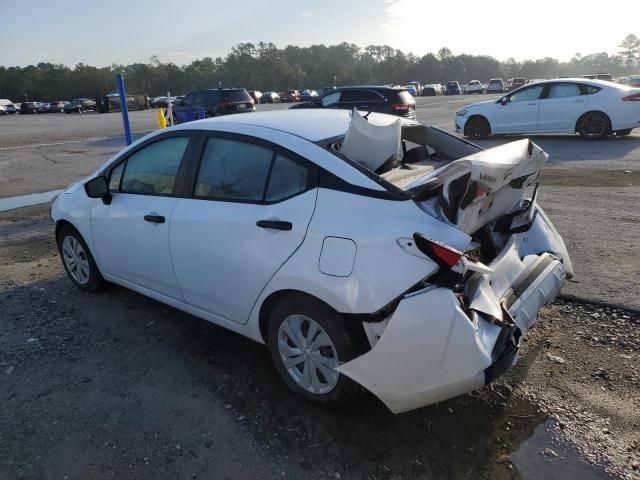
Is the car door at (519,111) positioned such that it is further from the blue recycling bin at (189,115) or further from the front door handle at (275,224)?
the front door handle at (275,224)

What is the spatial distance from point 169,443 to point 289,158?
67.9 inches

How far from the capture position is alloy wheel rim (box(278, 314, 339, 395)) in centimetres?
289

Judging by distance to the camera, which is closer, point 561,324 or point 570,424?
point 570,424

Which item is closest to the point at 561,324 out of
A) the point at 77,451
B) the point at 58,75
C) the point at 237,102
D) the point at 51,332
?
the point at 77,451

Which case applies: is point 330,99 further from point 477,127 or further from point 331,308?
point 331,308

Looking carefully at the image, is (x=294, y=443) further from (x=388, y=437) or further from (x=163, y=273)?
(x=163, y=273)

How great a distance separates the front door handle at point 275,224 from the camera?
292 cm

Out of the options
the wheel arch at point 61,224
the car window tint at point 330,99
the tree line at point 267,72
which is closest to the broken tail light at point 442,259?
the wheel arch at point 61,224

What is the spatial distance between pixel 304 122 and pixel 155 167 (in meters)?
1.25

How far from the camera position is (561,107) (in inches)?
535

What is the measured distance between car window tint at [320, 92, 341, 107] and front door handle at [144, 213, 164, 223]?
13.3m

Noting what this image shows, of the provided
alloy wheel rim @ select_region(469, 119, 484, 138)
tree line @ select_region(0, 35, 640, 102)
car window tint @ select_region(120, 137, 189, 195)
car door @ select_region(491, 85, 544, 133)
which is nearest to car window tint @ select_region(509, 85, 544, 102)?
car door @ select_region(491, 85, 544, 133)

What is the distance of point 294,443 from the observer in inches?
109

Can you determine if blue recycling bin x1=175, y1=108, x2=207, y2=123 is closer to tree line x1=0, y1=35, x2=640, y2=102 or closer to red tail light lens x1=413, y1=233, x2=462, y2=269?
red tail light lens x1=413, y1=233, x2=462, y2=269
